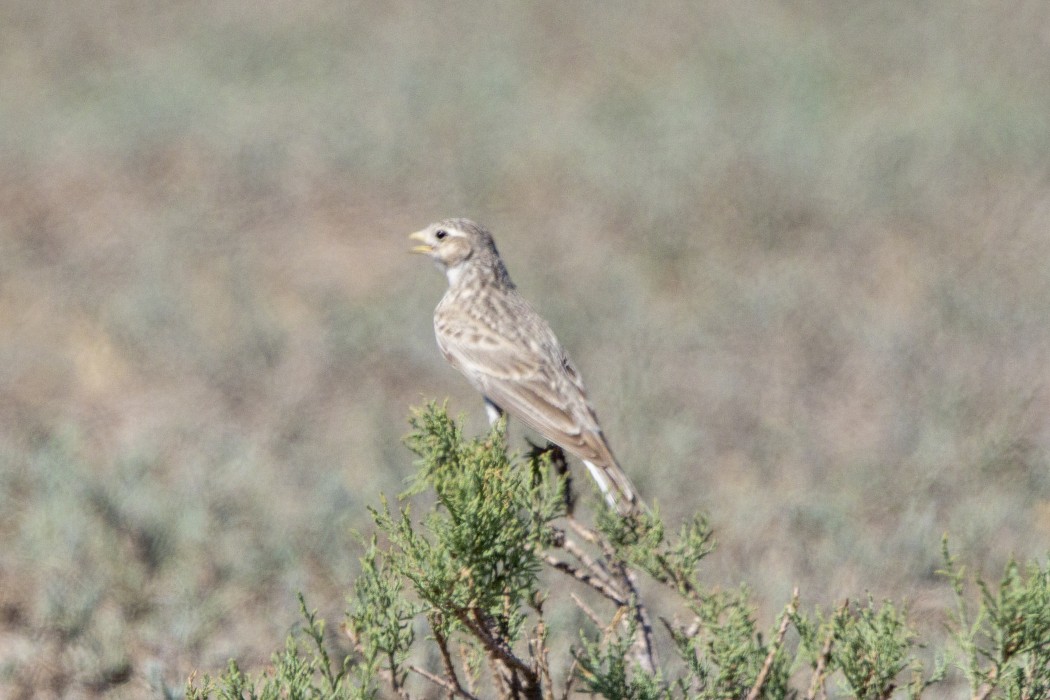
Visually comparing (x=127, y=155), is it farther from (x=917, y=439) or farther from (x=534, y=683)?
(x=534, y=683)

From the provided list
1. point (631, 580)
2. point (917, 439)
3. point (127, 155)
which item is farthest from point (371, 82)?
point (631, 580)

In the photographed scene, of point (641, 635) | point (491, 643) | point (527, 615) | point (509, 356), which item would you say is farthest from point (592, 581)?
point (509, 356)

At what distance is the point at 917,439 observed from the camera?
303 inches

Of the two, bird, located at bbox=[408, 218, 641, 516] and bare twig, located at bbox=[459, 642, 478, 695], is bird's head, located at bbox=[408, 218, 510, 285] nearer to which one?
bird, located at bbox=[408, 218, 641, 516]

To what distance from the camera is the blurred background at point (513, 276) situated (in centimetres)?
638

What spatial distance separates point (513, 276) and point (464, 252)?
3621 mm

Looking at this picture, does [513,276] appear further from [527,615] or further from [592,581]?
[527,615]

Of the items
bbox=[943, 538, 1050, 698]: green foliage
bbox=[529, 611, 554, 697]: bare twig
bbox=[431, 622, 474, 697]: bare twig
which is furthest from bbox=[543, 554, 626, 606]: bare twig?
bbox=[943, 538, 1050, 698]: green foliage

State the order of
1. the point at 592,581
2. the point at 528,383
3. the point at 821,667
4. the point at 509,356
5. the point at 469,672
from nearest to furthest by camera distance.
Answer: the point at 821,667, the point at 469,672, the point at 592,581, the point at 528,383, the point at 509,356

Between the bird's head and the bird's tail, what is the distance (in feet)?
5.43

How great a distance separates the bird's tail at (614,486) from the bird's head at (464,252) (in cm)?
166

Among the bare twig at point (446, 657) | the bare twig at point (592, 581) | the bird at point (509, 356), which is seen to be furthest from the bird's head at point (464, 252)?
the bare twig at point (446, 657)

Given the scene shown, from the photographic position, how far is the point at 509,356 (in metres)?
5.44

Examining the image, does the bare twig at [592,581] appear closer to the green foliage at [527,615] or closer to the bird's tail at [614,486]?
the green foliage at [527,615]
